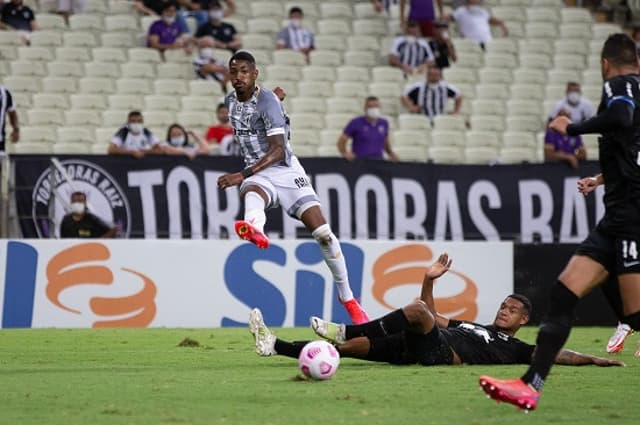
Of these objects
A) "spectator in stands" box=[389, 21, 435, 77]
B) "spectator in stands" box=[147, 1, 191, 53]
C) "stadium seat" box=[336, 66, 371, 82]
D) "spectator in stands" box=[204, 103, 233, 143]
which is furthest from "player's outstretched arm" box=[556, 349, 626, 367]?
"spectator in stands" box=[389, 21, 435, 77]

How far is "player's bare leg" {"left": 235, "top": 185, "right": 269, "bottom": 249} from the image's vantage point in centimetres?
1121

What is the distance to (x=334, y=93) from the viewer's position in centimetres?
2331

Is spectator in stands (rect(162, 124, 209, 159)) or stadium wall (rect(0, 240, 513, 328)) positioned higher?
spectator in stands (rect(162, 124, 209, 159))

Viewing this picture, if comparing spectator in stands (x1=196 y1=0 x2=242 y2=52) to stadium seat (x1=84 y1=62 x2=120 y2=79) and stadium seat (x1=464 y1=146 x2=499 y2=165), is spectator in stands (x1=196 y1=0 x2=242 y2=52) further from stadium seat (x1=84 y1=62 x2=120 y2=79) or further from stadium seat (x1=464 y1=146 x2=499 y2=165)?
stadium seat (x1=464 y1=146 x2=499 y2=165)

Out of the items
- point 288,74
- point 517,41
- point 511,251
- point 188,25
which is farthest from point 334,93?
point 511,251

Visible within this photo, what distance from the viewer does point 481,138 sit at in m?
23.0

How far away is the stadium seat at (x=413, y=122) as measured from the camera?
22719 mm

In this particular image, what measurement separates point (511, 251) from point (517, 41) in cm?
866

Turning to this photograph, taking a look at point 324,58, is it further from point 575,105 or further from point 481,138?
point 575,105

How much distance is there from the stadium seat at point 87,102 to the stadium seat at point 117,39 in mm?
1607

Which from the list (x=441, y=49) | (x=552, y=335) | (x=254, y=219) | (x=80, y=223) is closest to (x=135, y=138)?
(x=80, y=223)

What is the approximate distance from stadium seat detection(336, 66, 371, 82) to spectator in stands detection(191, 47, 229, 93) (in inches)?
87.2

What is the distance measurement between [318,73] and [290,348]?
1412cm

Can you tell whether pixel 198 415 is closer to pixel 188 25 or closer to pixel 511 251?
pixel 511 251
